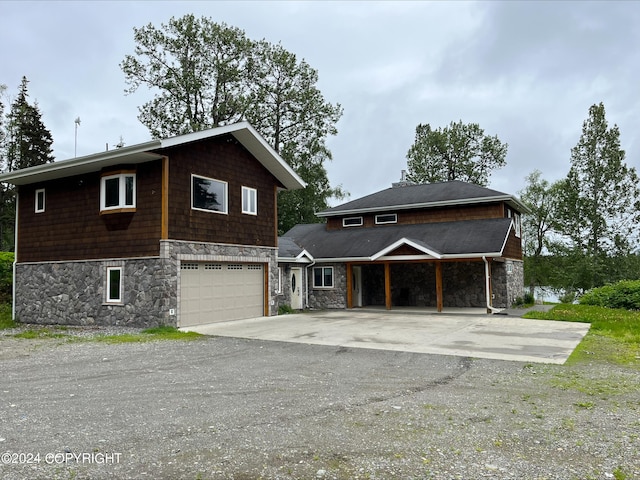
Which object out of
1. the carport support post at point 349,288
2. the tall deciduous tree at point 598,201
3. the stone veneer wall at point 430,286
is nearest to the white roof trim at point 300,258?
the stone veneer wall at point 430,286

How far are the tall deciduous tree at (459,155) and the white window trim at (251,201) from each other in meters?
24.8

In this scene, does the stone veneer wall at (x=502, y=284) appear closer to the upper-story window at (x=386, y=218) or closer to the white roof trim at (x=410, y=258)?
the white roof trim at (x=410, y=258)

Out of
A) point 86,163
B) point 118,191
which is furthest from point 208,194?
point 86,163

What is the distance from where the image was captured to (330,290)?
2161 cm

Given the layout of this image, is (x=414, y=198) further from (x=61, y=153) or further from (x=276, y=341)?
(x=61, y=153)

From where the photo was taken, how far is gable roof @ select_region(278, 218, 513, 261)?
60.8ft

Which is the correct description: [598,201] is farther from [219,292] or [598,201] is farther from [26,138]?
[26,138]

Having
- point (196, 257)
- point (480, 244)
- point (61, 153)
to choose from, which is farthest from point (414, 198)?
point (61, 153)

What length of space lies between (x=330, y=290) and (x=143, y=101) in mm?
18457

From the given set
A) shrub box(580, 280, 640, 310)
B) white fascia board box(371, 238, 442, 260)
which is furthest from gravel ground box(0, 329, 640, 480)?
shrub box(580, 280, 640, 310)

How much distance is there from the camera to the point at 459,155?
3934cm

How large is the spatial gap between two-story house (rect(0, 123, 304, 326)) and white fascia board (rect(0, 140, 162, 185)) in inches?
1.4

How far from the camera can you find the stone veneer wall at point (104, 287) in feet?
44.1

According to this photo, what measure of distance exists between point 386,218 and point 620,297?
1088 cm
